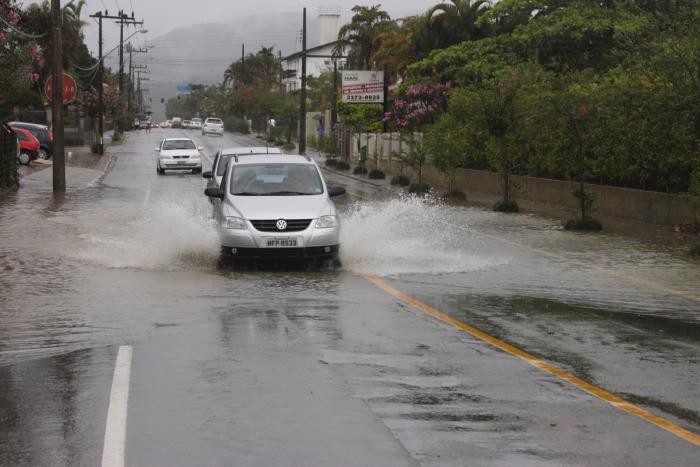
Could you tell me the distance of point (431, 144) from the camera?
105 ft

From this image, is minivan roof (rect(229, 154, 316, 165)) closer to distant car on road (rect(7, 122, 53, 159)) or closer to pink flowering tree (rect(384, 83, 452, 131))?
pink flowering tree (rect(384, 83, 452, 131))

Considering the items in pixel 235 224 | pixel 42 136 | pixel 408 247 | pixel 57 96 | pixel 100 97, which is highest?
A: pixel 100 97

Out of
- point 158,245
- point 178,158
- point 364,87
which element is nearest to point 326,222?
point 158,245

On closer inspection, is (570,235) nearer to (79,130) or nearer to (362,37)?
(362,37)

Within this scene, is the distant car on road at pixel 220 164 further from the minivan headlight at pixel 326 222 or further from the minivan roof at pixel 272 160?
the minivan headlight at pixel 326 222

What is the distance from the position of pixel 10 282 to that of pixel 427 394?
782 cm

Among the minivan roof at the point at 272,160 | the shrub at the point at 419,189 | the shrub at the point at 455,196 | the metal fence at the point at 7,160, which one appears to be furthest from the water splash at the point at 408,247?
the metal fence at the point at 7,160

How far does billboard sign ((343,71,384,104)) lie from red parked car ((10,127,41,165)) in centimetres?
1581

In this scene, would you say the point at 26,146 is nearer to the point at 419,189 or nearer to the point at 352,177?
the point at 352,177

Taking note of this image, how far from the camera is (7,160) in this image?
32219 millimetres

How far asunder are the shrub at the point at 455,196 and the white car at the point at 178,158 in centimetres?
1558

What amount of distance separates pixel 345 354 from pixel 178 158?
36597 mm

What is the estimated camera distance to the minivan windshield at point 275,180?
618 inches

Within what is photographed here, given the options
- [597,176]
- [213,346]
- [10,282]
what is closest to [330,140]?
[597,176]
